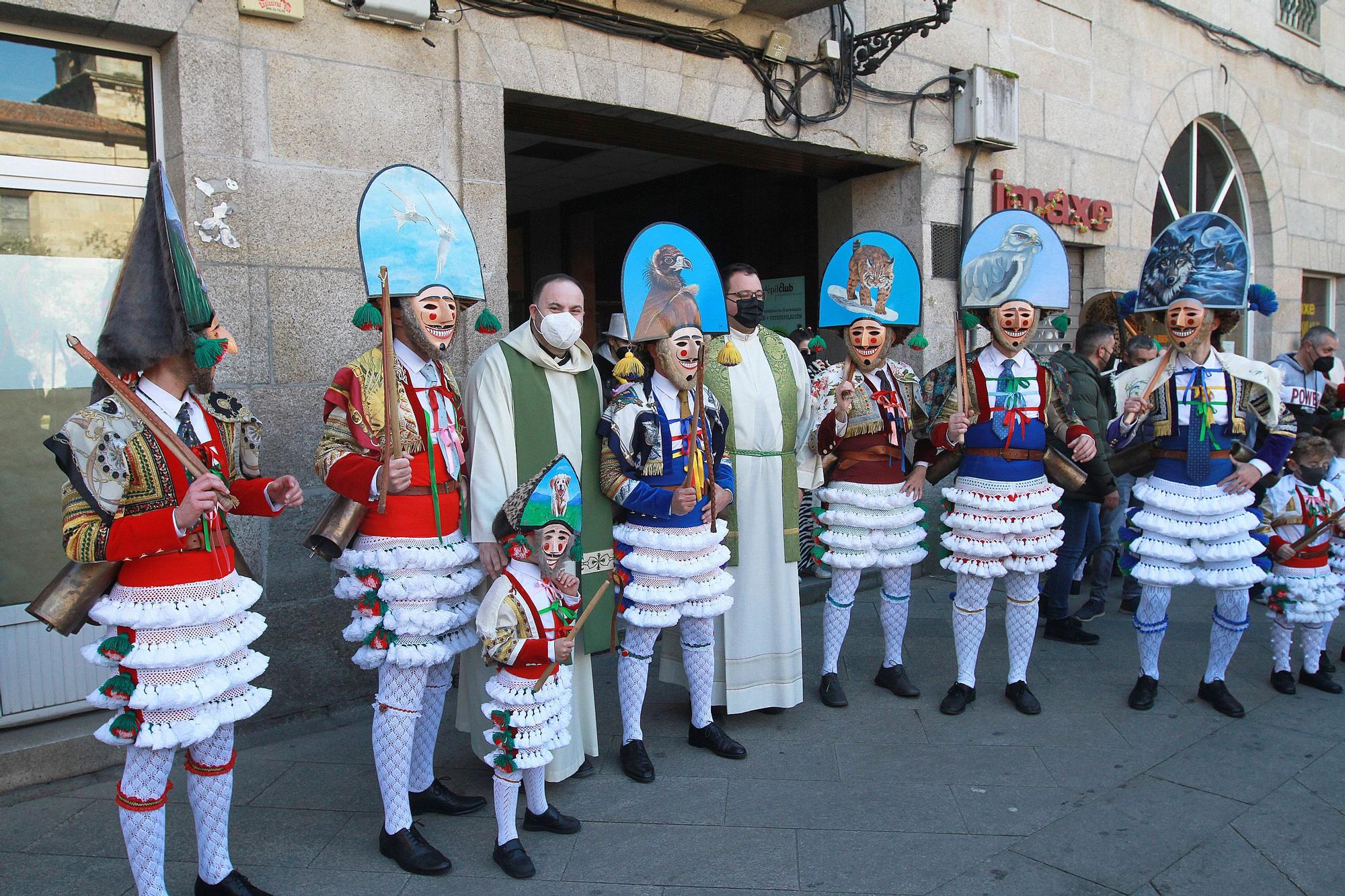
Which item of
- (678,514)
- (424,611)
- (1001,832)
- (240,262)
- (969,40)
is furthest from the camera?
(969,40)

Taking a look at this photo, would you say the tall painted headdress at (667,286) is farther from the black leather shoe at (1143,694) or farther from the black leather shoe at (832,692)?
the black leather shoe at (1143,694)

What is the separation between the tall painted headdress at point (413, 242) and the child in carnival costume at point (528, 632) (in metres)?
0.77

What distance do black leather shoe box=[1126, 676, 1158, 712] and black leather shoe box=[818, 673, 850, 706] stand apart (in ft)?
4.54

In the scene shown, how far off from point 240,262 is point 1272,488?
5164mm

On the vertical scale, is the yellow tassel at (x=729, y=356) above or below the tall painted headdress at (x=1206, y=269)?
below

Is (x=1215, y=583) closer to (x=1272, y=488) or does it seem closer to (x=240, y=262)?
(x=1272, y=488)

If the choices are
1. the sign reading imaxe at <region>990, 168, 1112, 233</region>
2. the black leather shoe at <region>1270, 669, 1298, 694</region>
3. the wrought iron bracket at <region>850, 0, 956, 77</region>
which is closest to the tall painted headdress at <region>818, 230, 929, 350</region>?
the wrought iron bracket at <region>850, 0, 956, 77</region>

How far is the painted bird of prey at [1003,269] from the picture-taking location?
476cm

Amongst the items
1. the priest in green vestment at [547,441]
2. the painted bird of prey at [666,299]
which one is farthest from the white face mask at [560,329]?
the painted bird of prey at [666,299]

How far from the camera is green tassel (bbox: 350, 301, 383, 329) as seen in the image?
3289mm

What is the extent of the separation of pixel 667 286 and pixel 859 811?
2174 mm

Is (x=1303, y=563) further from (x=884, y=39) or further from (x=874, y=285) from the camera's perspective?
(x=884, y=39)

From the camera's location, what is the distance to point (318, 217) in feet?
15.2

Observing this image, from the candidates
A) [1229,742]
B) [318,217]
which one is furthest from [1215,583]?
[318,217]
